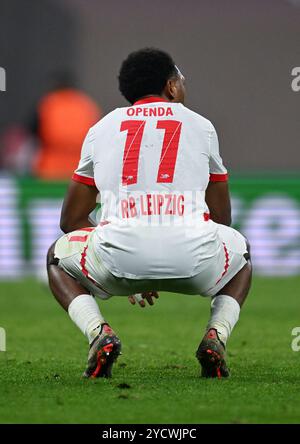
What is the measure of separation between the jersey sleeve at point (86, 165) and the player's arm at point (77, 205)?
0.04 m

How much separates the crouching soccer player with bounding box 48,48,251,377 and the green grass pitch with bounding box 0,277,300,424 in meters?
0.31

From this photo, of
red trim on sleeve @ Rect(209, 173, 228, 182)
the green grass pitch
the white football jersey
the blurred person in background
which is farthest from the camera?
the blurred person in background

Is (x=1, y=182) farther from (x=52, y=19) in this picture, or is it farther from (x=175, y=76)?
(x=175, y=76)

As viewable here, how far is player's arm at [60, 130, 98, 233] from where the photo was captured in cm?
636

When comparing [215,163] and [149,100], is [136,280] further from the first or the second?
[149,100]

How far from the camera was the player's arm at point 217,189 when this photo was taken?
6.29m

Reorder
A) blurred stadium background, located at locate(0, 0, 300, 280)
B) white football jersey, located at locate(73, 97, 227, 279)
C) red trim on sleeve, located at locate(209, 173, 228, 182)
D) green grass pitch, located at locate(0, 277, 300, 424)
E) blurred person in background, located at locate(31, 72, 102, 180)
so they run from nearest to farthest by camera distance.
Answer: green grass pitch, located at locate(0, 277, 300, 424)
white football jersey, located at locate(73, 97, 227, 279)
red trim on sleeve, located at locate(209, 173, 228, 182)
blurred person in background, located at locate(31, 72, 102, 180)
blurred stadium background, located at locate(0, 0, 300, 280)

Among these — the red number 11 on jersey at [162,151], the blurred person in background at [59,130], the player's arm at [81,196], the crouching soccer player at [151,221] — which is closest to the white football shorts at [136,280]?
the crouching soccer player at [151,221]

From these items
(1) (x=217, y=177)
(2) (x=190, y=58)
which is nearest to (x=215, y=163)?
(1) (x=217, y=177)

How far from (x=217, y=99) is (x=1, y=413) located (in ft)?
44.8

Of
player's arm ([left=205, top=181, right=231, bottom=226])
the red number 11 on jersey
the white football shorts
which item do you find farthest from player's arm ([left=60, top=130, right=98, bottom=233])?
player's arm ([left=205, top=181, right=231, bottom=226])

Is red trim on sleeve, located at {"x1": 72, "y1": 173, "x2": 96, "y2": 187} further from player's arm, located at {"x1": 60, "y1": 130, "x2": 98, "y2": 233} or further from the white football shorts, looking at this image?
the white football shorts

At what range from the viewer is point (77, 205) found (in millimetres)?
6570

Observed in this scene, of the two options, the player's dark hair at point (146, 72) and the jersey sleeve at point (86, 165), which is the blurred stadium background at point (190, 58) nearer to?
the jersey sleeve at point (86, 165)
